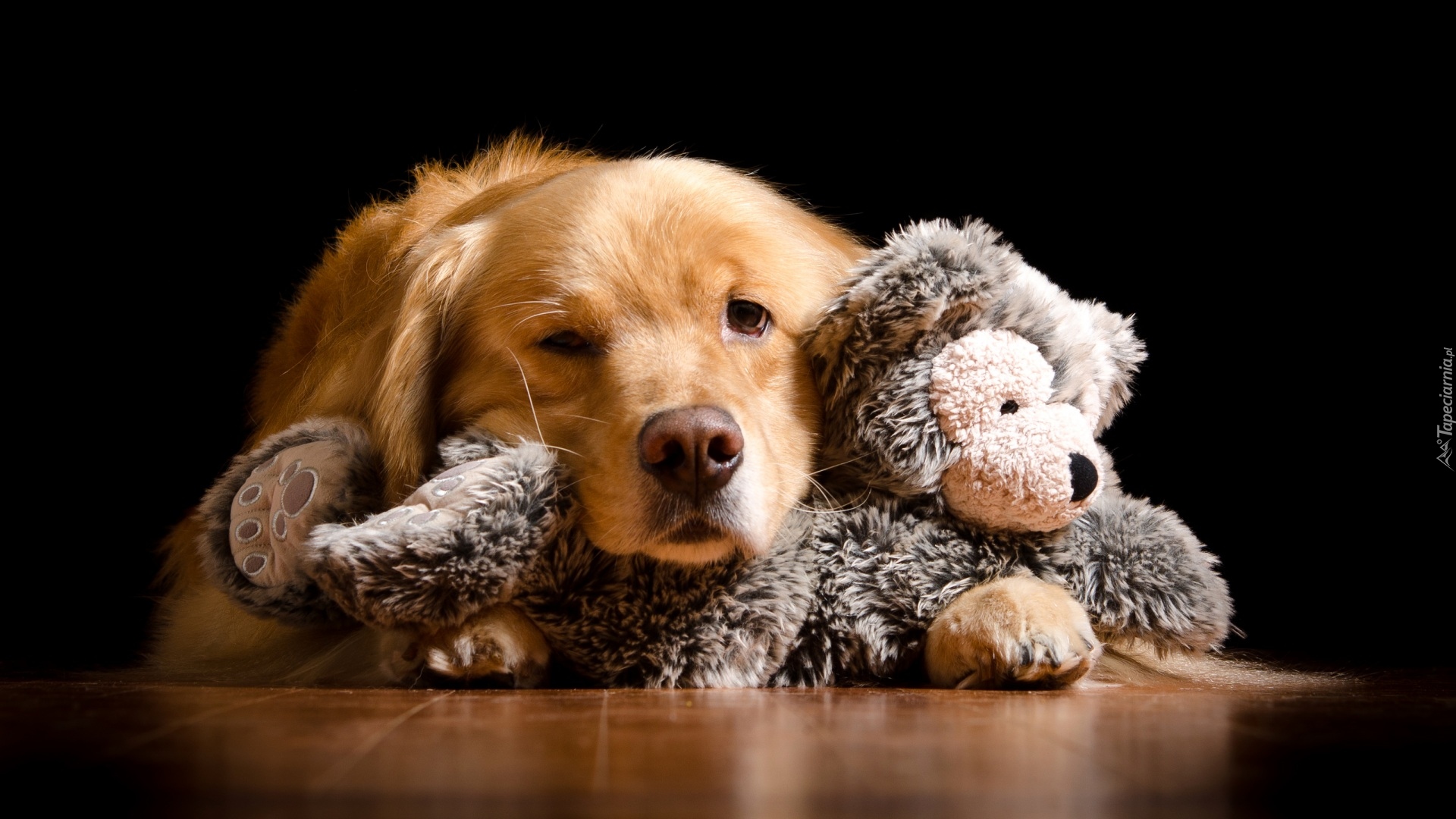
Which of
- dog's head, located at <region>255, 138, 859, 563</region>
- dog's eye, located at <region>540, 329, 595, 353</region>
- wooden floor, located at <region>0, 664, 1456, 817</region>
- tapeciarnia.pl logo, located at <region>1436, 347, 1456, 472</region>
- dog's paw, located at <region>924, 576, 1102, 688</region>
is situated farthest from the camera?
tapeciarnia.pl logo, located at <region>1436, 347, 1456, 472</region>

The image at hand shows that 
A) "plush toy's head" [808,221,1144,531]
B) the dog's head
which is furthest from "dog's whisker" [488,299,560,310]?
"plush toy's head" [808,221,1144,531]

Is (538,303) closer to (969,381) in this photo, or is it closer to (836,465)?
(836,465)

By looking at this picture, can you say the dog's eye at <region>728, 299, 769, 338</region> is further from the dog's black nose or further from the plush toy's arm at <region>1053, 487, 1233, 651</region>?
the plush toy's arm at <region>1053, 487, 1233, 651</region>

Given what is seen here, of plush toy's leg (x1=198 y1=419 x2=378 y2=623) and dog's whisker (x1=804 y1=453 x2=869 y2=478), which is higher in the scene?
dog's whisker (x1=804 y1=453 x2=869 y2=478)

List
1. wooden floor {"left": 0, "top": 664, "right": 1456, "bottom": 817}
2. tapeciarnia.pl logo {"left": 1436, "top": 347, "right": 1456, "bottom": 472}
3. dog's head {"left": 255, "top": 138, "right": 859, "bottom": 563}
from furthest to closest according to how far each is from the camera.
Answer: tapeciarnia.pl logo {"left": 1436, "top": 347, "right": 1456, "bottom": 472} → dog's head {"left": 255, "top": 138, "right": 859, "bottom": 563} → wooden floor {"left": 0, "top": 664, "right": 1456, "bottom": 817}

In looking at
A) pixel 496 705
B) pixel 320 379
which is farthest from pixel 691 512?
pixel 320 379

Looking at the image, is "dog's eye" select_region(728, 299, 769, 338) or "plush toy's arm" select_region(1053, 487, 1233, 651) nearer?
"plush toy's arm" select_region(1053, 487, 1233, 651)

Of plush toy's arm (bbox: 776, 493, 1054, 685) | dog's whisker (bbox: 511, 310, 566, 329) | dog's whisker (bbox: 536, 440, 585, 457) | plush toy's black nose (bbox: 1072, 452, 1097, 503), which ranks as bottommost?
plush toy's arm (bbox: 776, 493, 1054, 685)

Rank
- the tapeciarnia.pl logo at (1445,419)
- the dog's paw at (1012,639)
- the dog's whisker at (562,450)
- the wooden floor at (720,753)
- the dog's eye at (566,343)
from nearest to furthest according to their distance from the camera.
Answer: the wooden floor at (720,753)
the dog's paw at (1012,639)
the dog's whisker at (562,450)
the dog's eye at (566,343)
the tapeciarnia.pl logo at (1445,419)

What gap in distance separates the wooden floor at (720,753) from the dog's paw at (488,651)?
12 centimetres

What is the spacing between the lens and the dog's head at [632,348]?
183 cm

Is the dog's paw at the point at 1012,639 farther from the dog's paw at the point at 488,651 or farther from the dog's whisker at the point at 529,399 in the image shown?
the dog's whisker at the point at 529,399

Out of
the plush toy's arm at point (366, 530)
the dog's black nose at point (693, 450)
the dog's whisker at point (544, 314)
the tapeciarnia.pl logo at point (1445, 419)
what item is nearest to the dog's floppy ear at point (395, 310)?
the plush toy's arm at point (366, 530)

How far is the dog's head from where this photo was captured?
183 cm
